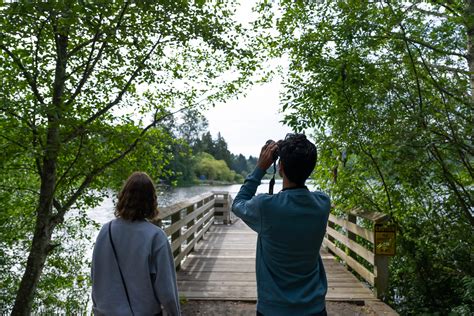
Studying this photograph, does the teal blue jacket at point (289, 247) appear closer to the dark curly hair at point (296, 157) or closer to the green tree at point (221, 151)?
the dark curly hair at point (296, 157)

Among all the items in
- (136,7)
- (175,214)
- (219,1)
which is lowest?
(175,214)

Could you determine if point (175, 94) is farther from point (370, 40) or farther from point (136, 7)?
point (370, 40)

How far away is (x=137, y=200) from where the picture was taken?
7.04 ft

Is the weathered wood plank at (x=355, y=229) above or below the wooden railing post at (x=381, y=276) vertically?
above

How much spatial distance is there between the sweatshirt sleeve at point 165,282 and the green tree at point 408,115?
7.53 feet

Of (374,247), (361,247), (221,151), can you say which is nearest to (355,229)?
(361,247)

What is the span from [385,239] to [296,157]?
3039mm

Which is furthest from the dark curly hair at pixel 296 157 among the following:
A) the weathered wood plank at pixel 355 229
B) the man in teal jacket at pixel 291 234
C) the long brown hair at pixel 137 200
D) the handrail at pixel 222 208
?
the handrail at pixel 222 208

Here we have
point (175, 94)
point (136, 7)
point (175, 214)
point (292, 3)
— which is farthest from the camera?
point (175, 94)

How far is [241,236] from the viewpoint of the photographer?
9.35m

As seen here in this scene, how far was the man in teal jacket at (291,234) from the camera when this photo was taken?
1.76 m

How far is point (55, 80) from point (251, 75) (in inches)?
98.5

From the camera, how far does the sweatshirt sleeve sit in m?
2.10

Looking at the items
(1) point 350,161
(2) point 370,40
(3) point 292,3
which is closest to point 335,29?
(2) point 370,40
